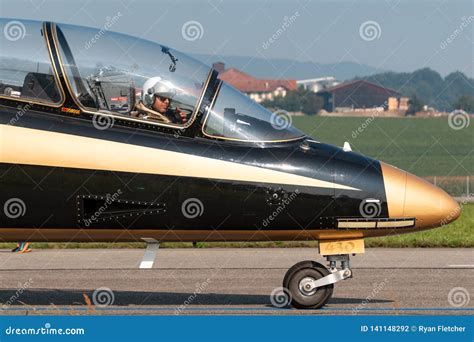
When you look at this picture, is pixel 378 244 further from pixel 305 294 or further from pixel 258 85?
pixel 258 85

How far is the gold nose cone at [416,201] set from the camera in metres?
11.3

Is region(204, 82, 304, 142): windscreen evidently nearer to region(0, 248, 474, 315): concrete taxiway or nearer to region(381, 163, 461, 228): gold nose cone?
region(381, 163, 461, 228): gold nose cone

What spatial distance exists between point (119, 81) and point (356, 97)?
10273cm

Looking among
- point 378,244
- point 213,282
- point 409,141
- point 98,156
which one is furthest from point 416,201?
point 409,141

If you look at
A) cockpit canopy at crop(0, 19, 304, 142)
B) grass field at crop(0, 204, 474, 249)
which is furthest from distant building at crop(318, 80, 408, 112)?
cockpit canopy at crop(0, 19, 304, 142)

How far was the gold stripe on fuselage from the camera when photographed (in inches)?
431

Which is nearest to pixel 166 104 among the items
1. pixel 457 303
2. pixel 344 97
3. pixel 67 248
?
pixel 457 303

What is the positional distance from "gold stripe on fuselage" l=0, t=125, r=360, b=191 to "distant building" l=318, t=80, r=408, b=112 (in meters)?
90.7

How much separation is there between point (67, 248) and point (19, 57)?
8.41 meters

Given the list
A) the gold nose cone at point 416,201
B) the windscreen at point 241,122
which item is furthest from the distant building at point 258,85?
the gold nose cone at point 416,201

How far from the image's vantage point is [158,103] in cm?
1134

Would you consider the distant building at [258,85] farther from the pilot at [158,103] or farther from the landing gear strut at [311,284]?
the pilot at [158,103]

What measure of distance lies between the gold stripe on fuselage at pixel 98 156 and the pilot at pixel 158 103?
41cm

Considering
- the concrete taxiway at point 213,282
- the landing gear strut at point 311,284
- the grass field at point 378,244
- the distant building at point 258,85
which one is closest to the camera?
the landing gear strut at point 311,284
